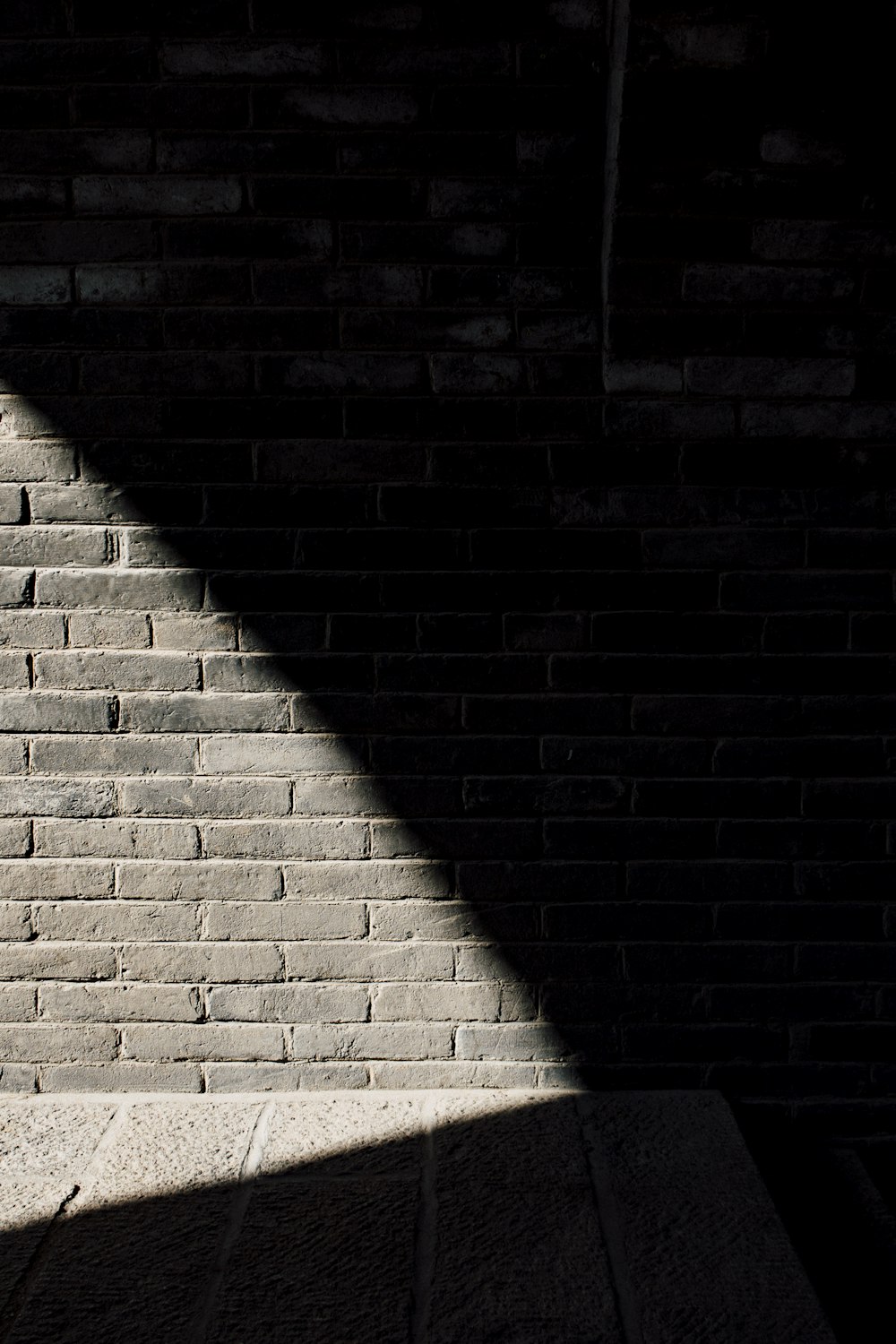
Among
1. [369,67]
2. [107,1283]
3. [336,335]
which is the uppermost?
[369,67]

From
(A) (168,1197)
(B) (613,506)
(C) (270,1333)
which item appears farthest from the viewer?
(B) (613,506)

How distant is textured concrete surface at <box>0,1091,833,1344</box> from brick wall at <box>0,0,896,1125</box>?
0.13 meters

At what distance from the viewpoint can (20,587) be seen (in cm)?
201

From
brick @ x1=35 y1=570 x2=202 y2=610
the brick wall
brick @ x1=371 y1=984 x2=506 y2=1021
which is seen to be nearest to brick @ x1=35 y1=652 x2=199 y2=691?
the brick wall

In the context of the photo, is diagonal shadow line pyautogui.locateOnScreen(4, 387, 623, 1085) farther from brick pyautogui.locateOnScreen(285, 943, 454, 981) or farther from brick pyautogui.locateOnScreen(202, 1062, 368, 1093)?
brick pyautogui.locateOnScreen(202, 1062, 368, 1093)

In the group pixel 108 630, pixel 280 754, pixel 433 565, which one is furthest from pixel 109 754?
pixel 433 565

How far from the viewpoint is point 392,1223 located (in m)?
1.66

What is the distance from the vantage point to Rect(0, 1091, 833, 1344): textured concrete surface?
145 centimetres

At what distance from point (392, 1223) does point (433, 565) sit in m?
1.35

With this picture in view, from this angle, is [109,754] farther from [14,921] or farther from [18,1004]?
[18,1004]

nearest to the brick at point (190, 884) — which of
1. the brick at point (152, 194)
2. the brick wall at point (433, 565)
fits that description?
the brick wall at point (433, 565)

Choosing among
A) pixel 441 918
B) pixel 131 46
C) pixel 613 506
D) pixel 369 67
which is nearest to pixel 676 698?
pixel 613 506

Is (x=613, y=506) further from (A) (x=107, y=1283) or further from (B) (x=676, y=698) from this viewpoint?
(A) (x=107, y=1283)

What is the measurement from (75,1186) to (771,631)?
191 cm
